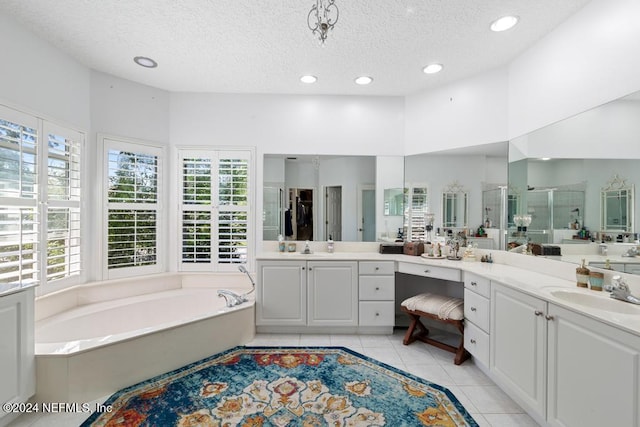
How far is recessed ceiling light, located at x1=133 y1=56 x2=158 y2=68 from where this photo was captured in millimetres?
2562

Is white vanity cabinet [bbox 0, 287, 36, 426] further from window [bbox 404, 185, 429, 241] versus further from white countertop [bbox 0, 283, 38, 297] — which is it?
window [bbox 404, 185, 429, 241]

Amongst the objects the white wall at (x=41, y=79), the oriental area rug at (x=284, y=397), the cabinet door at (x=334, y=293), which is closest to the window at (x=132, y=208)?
the white wall at (x=41, y=79)

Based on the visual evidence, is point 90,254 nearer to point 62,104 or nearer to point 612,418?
point 62,104

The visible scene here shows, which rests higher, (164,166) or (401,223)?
(164,166)

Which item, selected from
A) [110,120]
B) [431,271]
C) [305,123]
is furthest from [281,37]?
[431,271]

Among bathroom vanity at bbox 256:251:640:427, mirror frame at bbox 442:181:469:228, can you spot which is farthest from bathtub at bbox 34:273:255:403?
mirror frame at bbox 442:181:469:228

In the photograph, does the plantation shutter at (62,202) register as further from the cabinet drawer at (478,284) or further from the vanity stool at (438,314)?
the cabinet drawer at (478,284)

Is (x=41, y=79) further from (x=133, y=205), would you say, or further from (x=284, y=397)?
(x=284, y=397)

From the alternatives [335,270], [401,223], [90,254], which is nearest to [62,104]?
[90,254]

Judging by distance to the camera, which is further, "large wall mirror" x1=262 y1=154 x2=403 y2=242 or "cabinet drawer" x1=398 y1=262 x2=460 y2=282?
"large wall mirror" x1=262 y1=154 x2=403 y2=242

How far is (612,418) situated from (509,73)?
260cm

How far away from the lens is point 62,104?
2504 millimetres

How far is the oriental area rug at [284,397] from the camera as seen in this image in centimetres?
173

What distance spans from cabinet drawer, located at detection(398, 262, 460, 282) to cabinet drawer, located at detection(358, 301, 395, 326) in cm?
40
